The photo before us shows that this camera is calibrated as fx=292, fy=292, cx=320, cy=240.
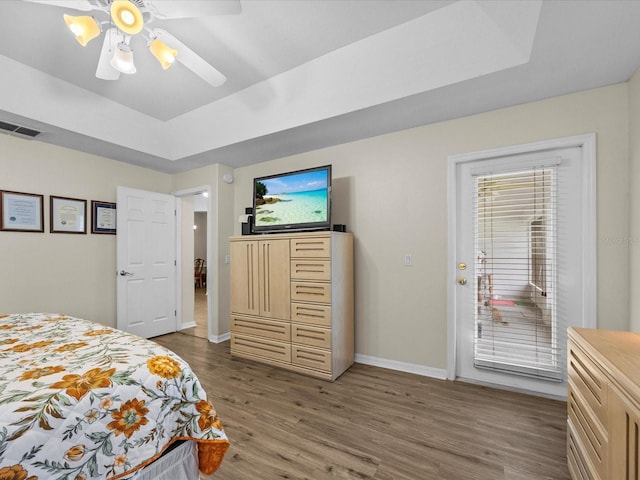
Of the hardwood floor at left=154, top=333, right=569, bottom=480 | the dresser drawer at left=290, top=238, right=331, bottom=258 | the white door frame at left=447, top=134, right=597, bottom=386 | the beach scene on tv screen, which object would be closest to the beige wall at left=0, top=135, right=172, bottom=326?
the hardwood floor at left=154, top=333, right=569, bottom=480

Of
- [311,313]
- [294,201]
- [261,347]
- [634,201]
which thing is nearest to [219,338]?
[261,347]

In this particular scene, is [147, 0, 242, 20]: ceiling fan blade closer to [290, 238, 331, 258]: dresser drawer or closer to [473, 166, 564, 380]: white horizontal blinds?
[290, 238, 331, 258]: dresser drawer

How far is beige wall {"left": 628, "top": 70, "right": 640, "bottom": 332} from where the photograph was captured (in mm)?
1918

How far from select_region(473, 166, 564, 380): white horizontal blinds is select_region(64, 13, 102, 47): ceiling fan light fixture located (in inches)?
113

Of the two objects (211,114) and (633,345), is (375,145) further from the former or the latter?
(633,345)

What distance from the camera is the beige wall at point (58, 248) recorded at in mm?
2926

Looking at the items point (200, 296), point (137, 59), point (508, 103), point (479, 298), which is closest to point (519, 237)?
point (479, 298)

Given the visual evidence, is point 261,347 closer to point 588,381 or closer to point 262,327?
point 262,327

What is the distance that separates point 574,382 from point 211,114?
12.2 feet

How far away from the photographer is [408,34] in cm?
210

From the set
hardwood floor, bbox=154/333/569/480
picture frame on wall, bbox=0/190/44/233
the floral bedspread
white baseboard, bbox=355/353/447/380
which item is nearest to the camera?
the floral bedspread

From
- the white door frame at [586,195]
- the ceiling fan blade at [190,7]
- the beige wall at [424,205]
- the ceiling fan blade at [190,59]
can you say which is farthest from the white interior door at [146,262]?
the white door frame at [586,195]

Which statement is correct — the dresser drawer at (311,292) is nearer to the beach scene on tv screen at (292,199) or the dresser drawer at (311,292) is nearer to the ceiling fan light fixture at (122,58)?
the beach scene on tv screen at (292,199)

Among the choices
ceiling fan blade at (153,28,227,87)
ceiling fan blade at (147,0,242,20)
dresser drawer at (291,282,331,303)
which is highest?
ceiling fan blade at (147,0,242,20)
